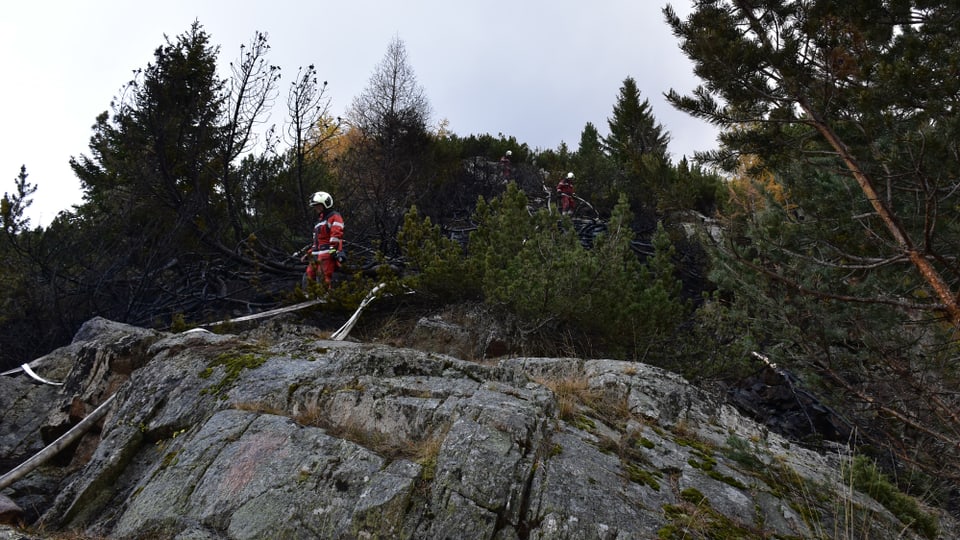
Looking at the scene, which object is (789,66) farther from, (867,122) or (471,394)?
(471,394)

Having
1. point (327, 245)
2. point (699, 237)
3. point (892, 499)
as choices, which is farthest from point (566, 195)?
point (892, 499)

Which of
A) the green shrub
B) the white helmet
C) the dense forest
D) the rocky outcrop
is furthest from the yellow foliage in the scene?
the white helmet

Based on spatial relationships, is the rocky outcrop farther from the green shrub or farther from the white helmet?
the white helmet

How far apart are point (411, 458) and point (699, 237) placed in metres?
4.14

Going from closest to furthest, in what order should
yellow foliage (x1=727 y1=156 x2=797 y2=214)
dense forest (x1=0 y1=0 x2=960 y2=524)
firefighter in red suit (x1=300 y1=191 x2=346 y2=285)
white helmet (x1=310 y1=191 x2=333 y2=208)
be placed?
dense forest (x1=0 y1=0 x2=960 y2=524), yellow foliage (x1=727 y1=156 x2=797 y2=214), firefighter in red suit (x1=300 y1=191 x2=346 y2=285), white helmet (x1=310 y1=191 x2=333 y2=208)

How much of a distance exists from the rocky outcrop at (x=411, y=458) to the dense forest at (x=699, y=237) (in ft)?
3.46

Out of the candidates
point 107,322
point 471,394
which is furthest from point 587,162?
point 471,394

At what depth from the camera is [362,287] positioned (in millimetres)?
8359

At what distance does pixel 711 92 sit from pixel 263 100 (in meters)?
8.74

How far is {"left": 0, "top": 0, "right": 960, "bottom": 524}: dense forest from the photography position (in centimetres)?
504

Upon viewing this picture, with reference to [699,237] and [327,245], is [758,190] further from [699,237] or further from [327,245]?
[327,245]

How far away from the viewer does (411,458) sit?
3.22m

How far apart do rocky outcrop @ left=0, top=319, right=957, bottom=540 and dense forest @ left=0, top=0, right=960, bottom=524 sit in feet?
3.46

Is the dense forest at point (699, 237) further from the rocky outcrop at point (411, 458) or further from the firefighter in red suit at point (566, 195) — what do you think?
the firefighter in red suit at point (566, 195)
